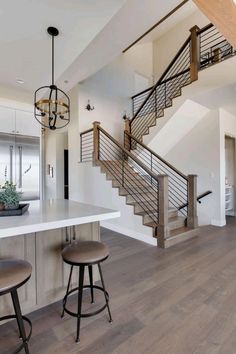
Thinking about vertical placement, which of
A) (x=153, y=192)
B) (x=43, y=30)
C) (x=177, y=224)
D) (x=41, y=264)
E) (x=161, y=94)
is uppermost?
(x=161, y=94)

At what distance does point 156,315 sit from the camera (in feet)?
6.09

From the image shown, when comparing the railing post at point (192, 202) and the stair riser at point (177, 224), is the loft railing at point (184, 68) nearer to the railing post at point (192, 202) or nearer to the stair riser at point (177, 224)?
the railing post at point (192, 202)

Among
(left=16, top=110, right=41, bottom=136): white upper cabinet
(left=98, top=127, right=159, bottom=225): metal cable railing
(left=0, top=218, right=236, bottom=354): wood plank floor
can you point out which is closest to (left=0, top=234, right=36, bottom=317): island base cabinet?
(left=0, top=218, right=236, bottom=354): wood plank floor

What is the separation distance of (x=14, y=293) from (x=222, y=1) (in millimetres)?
2578

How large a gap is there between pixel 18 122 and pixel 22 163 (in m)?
0.77

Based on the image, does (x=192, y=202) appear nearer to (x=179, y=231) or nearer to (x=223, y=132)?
Answer: (x=179, y=231)

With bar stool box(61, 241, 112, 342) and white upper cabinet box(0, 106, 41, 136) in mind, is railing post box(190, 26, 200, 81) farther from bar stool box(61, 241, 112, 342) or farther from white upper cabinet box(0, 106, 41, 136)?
bar stool box(61, 241, 112, 342)

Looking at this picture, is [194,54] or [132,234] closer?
[132,234]

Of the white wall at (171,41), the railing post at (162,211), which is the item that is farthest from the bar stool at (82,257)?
the white wall at (171,41)

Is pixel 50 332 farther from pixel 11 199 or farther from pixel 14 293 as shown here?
pixel 11 199

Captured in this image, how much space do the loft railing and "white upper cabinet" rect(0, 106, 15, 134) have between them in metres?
3.11

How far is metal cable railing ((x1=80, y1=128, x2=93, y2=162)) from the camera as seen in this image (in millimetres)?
5773

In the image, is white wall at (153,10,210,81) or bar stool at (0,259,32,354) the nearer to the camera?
bar stool at (0,259,32,354)

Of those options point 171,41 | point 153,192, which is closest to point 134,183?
point 153,192
